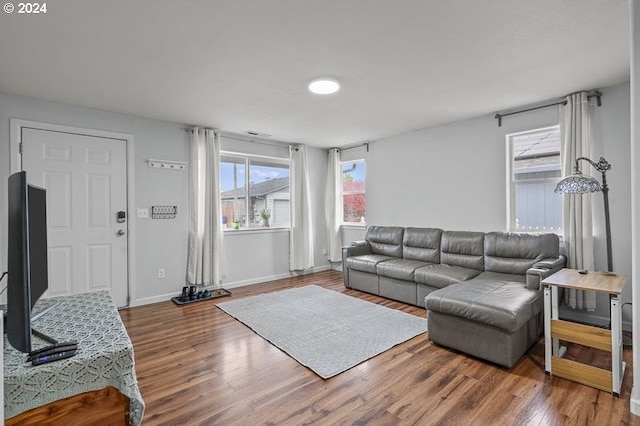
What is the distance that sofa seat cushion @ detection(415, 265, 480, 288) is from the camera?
3.43 m

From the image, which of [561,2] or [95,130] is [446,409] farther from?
[95,130]

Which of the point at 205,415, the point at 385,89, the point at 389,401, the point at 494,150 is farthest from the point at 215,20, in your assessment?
the point at 494,150

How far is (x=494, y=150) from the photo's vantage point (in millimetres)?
3910

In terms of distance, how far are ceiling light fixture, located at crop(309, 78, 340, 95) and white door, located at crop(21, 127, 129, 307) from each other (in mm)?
2608

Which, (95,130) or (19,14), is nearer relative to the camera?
(19,14)

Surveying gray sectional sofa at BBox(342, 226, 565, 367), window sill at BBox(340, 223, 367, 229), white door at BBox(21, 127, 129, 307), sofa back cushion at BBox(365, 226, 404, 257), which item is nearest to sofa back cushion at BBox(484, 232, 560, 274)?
gray sectional sofa at BBox(342, 226, 565, 367)

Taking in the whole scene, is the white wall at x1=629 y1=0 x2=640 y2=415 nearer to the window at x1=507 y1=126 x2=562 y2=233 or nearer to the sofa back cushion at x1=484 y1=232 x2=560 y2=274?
the sofa back cushion at x1=484 y1=232 x2=560 y2=274

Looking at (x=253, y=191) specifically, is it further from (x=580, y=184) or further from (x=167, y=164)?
(x=580, y=184)

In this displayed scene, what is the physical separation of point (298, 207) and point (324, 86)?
2.84 metres

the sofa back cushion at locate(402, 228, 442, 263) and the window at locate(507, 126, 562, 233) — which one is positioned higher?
the window at locate(507, 126, 562, 233)

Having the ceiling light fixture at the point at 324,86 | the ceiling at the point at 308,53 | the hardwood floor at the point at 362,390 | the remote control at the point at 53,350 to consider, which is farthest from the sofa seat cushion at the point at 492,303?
the remote control at the point at 53,350

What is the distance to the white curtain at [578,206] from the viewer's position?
3.10 metres

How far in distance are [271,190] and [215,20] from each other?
144 inches
